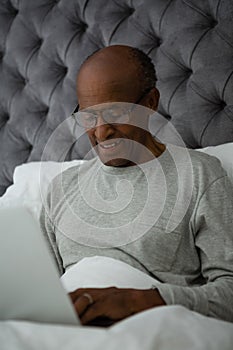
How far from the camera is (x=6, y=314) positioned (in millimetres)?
901

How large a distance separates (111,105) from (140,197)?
7.6 inches

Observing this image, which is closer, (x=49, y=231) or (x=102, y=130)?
(x=102, y=130)

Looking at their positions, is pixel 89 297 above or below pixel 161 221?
above

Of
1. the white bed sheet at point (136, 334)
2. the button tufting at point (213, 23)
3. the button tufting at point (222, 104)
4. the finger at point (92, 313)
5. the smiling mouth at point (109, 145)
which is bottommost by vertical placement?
the button tufting at point (222, 104)

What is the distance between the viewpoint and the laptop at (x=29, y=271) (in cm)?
86

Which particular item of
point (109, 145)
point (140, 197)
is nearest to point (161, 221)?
point (140, 197)

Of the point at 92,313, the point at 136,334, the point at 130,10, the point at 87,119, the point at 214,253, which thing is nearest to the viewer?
the point at 136,334

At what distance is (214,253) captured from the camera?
123 cm

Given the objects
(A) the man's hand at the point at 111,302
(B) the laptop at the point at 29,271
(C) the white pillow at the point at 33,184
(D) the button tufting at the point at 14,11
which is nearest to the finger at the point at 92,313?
(A) the man's hand at the point at 111,302

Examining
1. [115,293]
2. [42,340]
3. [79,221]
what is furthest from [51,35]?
[42,340]

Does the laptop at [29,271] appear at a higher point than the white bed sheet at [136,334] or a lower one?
higher

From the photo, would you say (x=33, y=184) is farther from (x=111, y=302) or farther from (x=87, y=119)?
(x=111, y=302)

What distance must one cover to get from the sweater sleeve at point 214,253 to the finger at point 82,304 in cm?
15

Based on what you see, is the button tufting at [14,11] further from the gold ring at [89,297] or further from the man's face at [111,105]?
the gold ring at [89,297]
